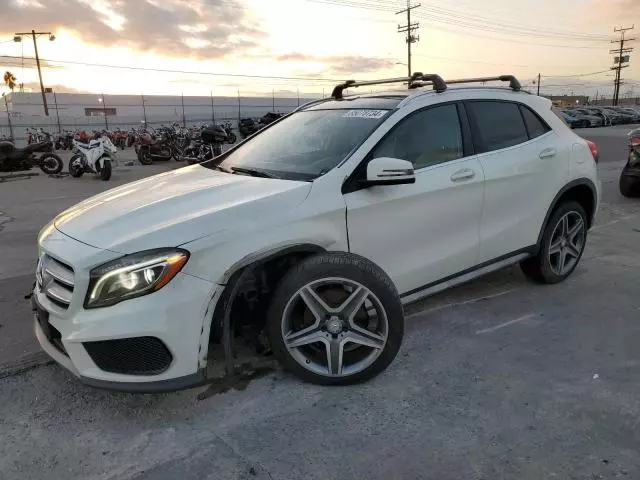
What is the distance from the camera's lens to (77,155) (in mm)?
14406

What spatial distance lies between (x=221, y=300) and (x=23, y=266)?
13.1 ft

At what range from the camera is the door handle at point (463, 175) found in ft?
12.1

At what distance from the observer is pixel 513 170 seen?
13.4ft

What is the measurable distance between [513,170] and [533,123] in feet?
2.15

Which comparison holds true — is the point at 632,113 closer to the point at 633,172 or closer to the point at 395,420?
the point at 633,172

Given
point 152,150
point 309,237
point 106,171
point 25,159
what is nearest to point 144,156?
point 152,150

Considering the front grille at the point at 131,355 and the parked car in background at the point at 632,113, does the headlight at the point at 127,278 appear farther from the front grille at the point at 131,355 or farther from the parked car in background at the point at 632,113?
the parked car in background at the point at 632,113

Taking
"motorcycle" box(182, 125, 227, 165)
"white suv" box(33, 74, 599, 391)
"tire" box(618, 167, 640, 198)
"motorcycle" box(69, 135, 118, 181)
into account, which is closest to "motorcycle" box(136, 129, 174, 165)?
"motorcycle" box(182, 125, 227, 165)

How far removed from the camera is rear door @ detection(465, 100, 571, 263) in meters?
3.97

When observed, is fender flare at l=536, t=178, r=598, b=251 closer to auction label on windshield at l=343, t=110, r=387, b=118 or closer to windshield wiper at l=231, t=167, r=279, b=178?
auction label on windshield at l=343, t=110, r=387, b=118

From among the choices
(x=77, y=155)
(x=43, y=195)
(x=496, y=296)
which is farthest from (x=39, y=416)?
(x=77, y=155)

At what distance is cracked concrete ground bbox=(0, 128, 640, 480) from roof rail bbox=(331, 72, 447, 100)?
1.77m

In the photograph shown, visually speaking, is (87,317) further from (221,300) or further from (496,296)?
(496,296)

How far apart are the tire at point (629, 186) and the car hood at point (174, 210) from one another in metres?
7.66
